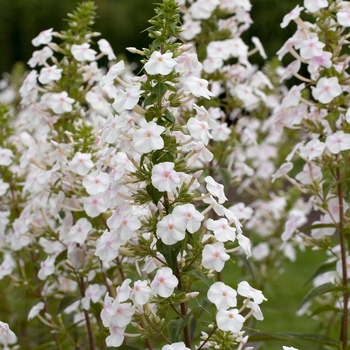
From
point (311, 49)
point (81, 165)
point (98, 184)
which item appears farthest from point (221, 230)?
point (311, 49)

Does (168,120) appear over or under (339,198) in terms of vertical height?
over

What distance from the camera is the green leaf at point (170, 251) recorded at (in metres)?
1.42

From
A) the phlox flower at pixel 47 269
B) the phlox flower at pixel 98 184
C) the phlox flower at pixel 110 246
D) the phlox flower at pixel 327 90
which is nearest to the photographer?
the phlox flower at pixel 110 246

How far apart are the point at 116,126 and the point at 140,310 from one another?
1.29ft

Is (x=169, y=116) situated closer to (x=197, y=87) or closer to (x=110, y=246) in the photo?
(x=197, y=87)

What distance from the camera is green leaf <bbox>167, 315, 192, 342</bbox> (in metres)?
1.41

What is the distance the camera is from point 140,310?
4.77 ft

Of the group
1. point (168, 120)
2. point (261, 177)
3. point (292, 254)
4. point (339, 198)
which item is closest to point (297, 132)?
point (261, 177)

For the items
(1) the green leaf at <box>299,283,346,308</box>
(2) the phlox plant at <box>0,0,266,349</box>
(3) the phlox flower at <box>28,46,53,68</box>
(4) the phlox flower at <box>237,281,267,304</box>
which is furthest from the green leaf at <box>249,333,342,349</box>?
(3) the phlox flower at <box>28,46,53,68</box>

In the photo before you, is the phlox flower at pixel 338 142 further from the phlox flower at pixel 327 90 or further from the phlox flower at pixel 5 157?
the phlox flower at pixel 5 157

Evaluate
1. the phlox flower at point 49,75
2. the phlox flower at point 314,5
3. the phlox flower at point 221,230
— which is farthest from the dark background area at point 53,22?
the phlox flower at point 221,230

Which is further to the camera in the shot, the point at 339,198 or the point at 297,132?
the point at 297,132

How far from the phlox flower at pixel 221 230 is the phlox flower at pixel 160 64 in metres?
0.33

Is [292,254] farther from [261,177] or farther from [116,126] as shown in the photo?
[116,126]
